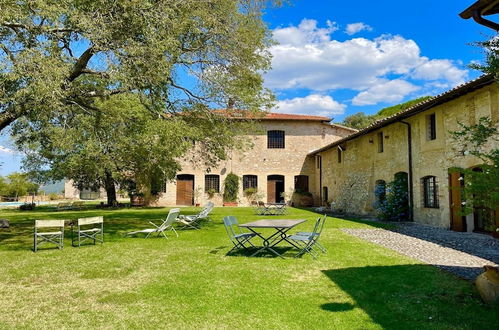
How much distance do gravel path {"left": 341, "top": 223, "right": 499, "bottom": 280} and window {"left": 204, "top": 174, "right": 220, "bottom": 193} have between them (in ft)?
52.2

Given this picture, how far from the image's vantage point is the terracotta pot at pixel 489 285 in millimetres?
4031

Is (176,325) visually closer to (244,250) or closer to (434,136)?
(244,250)

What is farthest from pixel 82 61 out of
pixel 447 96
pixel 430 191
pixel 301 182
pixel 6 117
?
pixel 301 182

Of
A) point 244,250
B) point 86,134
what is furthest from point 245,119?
point 244,250

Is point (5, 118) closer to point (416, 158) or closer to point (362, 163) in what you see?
point (416, 158)

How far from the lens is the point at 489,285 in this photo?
413 centimetres

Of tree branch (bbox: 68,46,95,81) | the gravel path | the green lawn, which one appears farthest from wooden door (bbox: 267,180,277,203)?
the green lawn

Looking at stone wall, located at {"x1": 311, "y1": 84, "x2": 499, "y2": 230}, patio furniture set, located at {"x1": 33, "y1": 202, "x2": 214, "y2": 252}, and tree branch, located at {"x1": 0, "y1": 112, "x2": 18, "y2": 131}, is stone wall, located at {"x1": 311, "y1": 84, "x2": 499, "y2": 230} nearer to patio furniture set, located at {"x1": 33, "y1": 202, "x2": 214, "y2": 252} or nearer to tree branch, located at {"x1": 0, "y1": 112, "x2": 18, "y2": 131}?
patio furniture set, located at {"x1": 33, "y1": 202, "x2": 214, "y2": 252}

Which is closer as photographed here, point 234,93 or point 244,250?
point 244,250

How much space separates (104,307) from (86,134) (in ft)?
29.2

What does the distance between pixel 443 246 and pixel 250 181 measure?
1891 cm

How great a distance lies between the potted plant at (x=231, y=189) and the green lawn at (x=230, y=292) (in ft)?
59.7

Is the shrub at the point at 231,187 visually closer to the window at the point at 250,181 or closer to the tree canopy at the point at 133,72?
the window at the point at 250,181

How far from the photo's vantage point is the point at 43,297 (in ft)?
15.1
